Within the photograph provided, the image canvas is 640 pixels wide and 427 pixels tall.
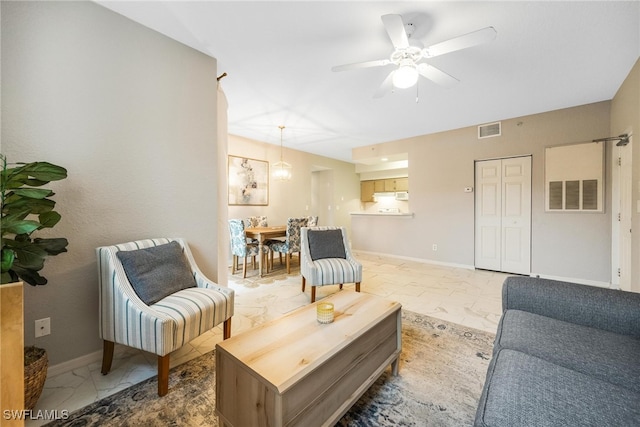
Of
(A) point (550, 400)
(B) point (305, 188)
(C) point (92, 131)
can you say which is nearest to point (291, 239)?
(B) point (305, 188)

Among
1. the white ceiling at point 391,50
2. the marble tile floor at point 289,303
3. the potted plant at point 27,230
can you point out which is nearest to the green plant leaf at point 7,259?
the potted plant at point 27,230

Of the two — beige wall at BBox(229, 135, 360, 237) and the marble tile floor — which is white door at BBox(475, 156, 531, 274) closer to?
the marble tile floor

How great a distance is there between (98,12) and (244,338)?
8.31 ft

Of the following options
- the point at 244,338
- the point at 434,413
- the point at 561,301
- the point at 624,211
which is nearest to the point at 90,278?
the point at 244,338

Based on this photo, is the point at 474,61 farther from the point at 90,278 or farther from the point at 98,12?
the point at 90,278

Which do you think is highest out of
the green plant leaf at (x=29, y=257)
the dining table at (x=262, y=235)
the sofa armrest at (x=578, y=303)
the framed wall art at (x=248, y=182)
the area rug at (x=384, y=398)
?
the framed wall art at (x=248, y=182)

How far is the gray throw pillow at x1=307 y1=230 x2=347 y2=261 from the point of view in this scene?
3.04 meters

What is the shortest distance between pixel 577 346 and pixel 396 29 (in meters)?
2.02

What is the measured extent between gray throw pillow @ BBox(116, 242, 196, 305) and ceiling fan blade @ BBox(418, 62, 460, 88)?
2475 millimetres

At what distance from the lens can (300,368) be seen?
1.02 meters

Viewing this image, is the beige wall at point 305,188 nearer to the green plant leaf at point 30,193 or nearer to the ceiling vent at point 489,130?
the green plant leaf at point 30,193

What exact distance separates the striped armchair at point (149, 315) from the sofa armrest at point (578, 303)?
6.44ft

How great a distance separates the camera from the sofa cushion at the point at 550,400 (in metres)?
0.73

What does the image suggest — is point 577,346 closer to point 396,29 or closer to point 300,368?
point 300,368
